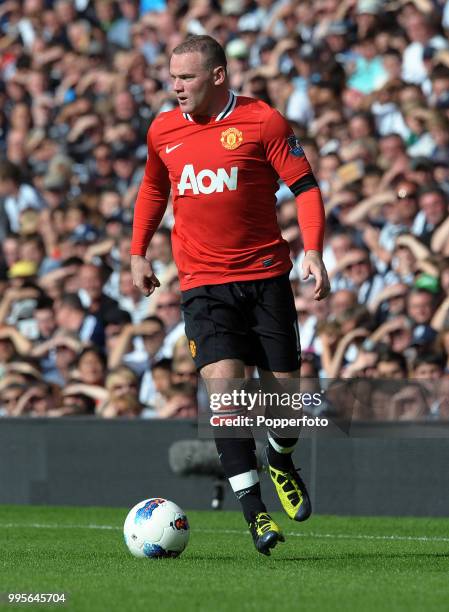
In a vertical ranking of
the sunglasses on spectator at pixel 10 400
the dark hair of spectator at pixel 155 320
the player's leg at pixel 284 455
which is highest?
the dark hair of spectator at pixel 155 320

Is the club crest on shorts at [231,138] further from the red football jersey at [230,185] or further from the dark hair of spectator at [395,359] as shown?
the dark hair of spectator at [395,359]

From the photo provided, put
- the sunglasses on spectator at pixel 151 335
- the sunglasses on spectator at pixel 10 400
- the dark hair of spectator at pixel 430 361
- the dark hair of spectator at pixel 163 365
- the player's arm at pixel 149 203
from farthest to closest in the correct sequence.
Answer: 1. the sunglasses on spectator at pixel 10 400
2. the sunglasses on spectator at pixel 151 335
3. the dark hair of spectator at pixel 163 365
4. the dark hair of spectator at pixel 430 361
5. the player's arm at pixel 149 203

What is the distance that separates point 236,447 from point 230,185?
125 centimetres

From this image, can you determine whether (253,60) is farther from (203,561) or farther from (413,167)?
(203,561)

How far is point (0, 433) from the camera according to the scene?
39.8ft

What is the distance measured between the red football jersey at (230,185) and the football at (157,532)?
1.11 metres

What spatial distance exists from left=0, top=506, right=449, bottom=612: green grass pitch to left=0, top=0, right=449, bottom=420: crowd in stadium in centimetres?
198

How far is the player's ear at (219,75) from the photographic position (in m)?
6.96

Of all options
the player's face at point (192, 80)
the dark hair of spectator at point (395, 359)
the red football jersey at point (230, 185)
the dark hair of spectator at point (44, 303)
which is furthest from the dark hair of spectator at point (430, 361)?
the dark hair of spectator at point (44, 303)

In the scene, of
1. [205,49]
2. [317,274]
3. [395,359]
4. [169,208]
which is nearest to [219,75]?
[205,49]

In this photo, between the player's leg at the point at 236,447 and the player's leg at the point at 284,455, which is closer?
the player's leg at the point at 236,447

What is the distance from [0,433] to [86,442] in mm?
780

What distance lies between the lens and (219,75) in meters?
6.98

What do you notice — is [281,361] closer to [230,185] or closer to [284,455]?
[284,455]
